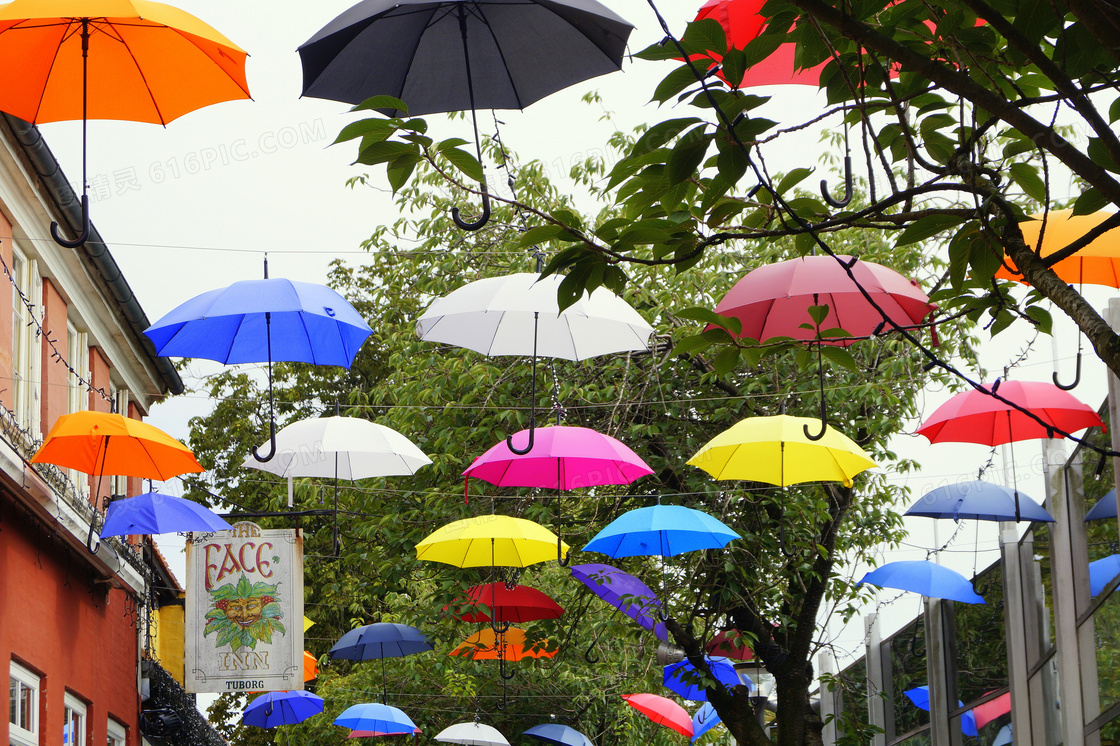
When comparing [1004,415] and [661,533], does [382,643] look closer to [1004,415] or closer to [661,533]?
[661,533]

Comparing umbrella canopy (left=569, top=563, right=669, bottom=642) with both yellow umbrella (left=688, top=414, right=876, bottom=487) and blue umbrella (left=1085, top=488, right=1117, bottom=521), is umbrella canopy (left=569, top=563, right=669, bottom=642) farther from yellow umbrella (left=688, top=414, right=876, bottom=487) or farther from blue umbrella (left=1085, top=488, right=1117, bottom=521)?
blue umbrella (left=1085, top=488, right=1117, bottom=521)

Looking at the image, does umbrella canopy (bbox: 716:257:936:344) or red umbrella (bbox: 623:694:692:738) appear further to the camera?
red umbrella (bbox: 623:694:692:738)

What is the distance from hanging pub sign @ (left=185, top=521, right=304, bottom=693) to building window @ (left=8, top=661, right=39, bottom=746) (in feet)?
5.06

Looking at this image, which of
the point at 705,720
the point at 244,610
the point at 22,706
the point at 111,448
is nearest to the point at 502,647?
the point at 244,610

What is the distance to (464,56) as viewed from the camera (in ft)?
18.2

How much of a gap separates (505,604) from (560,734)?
5549mm

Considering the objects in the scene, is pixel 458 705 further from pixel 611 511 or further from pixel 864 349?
pixel 864 349

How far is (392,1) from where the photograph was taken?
5.00 m

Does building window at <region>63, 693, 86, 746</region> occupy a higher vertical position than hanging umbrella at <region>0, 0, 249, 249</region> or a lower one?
lower

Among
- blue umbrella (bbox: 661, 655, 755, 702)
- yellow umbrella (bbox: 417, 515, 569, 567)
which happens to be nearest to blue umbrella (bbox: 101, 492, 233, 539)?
yellow umbrella (bbox: 417, 515, 569, 567)

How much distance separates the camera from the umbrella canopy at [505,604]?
12531mm

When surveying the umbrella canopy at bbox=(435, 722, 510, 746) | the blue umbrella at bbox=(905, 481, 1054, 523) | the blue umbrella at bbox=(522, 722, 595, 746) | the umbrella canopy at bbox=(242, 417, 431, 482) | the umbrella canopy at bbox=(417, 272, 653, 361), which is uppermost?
the umbrella canopy at bbox=(417, 272, 653, 361)

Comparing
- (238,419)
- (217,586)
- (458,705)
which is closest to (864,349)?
(217,586)

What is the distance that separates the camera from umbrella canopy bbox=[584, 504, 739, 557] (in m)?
10.6
